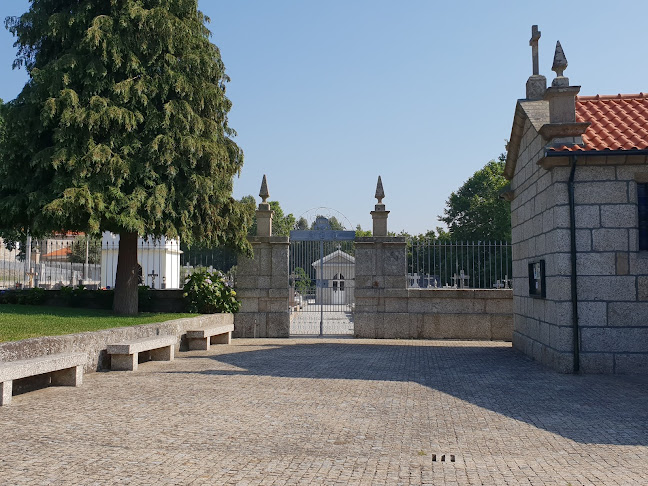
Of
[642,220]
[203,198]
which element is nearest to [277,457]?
[642,220]

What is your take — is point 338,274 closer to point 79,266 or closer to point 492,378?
point 492,378

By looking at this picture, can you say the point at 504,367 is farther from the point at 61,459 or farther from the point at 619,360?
the point at 61,459

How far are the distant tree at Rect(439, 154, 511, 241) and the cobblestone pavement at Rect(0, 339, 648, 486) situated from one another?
34903mm

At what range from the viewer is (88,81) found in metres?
13.0

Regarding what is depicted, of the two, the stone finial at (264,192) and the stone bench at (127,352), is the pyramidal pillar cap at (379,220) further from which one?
the stone bench at (127,352)

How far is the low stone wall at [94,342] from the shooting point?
8.15 m

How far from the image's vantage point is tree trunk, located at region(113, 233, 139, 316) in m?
14.3

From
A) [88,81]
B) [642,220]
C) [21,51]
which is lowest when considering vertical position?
[642,220]

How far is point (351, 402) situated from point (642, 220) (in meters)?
6.18

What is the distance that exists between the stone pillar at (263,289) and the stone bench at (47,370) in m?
8.21

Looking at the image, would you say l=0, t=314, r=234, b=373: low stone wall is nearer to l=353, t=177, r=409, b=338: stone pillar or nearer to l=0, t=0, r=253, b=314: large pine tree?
l=0, t=0, r=253, b=314: large pine tree

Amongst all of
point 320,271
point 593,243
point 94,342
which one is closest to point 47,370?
point 94,342

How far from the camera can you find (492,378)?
9.73 meters

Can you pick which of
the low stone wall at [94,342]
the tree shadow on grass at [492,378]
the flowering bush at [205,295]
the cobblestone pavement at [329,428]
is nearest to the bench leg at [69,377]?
the cobblestone pavement at [329,428]
